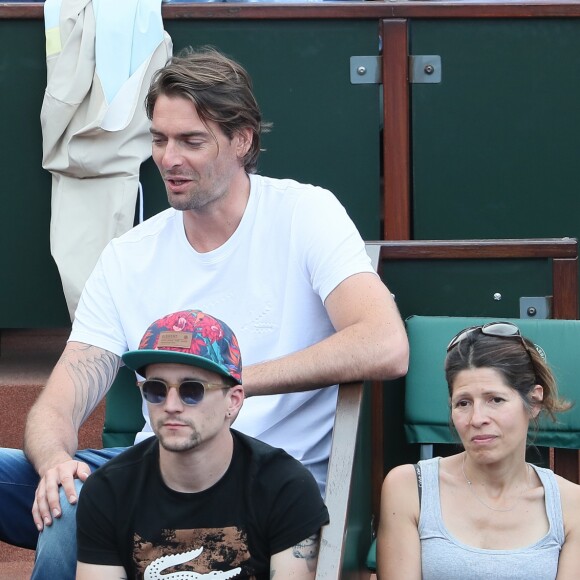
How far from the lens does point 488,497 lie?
291cm

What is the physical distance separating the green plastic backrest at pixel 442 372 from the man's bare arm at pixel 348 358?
1.80 feet

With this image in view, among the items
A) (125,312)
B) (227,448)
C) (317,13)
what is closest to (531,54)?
(317,13)

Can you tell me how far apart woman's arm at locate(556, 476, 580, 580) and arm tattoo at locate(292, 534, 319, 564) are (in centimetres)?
62

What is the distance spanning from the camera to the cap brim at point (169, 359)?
248cm

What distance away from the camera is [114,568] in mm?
2568

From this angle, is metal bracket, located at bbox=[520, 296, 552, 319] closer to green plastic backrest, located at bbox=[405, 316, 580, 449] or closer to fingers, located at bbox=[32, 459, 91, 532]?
green plastic backrest, located at bbox=[405, 316, 580, 449]

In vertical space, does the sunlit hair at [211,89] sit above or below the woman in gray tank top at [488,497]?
above

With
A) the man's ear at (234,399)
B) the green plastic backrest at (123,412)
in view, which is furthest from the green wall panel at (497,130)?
the man's ear at (234,399)

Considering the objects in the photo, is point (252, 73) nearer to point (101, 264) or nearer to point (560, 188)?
point (560, 188)

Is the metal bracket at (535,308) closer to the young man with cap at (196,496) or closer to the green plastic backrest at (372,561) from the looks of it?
the green plastic backrest at (372,561)

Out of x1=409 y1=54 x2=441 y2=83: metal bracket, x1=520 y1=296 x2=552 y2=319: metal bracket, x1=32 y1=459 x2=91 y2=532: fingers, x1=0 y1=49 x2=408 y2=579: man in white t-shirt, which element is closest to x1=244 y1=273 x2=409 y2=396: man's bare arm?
x1=0 y1=49 x2=408 y2=579: man in white t-shirt

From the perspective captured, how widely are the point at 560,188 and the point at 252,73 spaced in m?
1.16

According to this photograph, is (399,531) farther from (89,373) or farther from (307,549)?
(89,373)

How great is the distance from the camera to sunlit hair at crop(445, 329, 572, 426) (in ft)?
9.54
